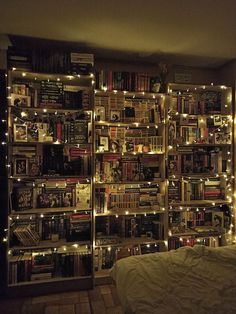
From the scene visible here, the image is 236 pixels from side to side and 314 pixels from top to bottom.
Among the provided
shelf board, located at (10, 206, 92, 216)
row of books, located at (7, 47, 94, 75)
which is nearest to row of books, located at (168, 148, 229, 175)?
shelf board, located at (10, 206, 92, 216)

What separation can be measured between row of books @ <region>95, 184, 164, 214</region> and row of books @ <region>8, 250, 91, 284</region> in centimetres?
64

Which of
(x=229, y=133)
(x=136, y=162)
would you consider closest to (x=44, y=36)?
(x=136, y=162)

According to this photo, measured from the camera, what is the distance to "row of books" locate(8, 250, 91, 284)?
8.48 ft

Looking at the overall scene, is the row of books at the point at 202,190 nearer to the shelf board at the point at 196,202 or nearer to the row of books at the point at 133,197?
the shelf board at the point at 196,202

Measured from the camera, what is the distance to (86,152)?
2891 millimetres

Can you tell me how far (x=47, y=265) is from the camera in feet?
8.80

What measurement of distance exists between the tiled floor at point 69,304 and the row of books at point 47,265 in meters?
0.19

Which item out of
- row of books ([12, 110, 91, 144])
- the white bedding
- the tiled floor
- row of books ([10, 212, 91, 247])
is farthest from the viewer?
row of books ([10, 212, 91, 247])

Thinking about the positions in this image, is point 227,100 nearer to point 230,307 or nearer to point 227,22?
point 227,22

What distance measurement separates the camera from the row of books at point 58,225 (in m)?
2.74

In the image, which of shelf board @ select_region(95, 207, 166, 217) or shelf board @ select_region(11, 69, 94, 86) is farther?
shelf board @ select_region(95, 207, 166, 217)

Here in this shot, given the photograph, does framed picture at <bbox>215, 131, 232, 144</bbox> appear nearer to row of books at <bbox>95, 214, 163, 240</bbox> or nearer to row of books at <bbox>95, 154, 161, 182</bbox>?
row of books at <bbox>95, 154, 161, 182</bbox>

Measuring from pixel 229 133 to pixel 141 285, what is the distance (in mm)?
2245

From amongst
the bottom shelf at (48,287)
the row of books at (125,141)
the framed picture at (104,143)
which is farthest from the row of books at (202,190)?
the bottom shelf at (48,287)
